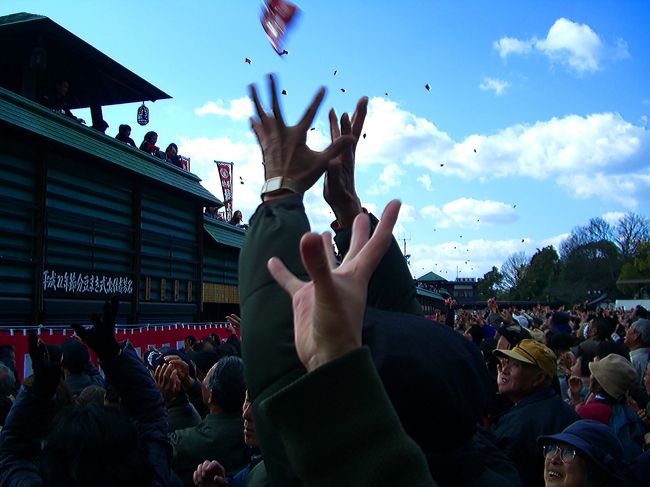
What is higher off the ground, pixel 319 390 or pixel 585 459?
pixel 319 390

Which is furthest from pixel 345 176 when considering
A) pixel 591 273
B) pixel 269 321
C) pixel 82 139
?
pixel 591 273

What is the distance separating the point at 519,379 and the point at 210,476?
7.42 ft

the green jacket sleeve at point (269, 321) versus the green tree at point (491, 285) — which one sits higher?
the green tree at point (491, 285)

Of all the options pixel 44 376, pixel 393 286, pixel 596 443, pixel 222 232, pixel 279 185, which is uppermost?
pixel 222 232

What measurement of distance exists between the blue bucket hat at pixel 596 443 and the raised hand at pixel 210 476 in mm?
1477

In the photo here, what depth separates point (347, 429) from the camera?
1004mm

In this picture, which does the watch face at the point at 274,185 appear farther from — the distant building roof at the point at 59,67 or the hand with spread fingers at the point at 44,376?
the distant building roof at the point at 59,67

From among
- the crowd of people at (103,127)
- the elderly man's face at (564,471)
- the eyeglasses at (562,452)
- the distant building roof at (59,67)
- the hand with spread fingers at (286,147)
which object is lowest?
the elderly man's face at (564,471)

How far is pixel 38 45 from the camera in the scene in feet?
37.7

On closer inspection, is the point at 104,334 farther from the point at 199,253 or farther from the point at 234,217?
the point at 234,217

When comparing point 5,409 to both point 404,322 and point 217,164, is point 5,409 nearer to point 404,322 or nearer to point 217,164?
point 404,322

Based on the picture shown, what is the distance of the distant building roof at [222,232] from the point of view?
17.1 meters

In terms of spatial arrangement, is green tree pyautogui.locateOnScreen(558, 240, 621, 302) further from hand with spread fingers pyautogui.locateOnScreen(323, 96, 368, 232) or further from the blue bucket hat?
hand with spread fingers pyautogui.locateOnScreen(323, 96, 368, 232)

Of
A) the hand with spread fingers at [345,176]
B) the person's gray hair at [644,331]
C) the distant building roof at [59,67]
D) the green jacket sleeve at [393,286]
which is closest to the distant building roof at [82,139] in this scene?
the distant building roof at [59,67]
